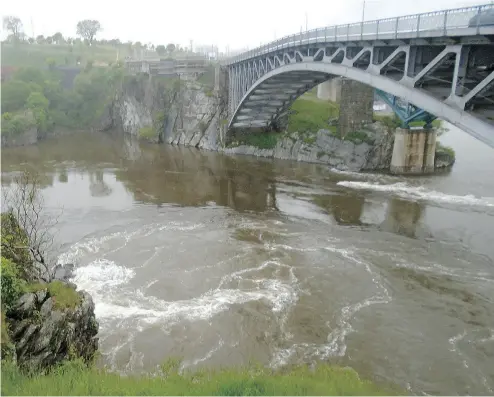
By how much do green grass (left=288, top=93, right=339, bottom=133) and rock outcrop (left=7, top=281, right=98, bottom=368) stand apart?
36.6 meters

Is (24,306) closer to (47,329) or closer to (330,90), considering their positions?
(47,329)

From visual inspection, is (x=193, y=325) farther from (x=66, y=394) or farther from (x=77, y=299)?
(x=66, y=394)

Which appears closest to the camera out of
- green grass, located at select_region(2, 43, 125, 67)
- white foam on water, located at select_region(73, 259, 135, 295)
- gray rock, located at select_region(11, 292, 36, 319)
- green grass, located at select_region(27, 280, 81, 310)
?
gray rock, located at select_region(11, 292, 36, 319)

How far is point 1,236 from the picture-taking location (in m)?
13.5

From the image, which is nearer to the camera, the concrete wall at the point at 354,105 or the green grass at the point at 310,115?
the concrete wall at the point at 354,105

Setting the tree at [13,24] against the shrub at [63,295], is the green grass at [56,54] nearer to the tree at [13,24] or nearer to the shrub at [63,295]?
the tree at [13,24]

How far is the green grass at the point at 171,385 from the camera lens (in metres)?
9.30

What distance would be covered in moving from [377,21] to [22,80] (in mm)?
62458

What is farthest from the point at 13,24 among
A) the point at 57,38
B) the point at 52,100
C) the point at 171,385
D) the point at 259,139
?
the point at 171,385

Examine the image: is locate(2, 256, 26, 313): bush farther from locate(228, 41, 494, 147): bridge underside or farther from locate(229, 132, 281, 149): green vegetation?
locate(229, 132, 281, 149): green vegetation

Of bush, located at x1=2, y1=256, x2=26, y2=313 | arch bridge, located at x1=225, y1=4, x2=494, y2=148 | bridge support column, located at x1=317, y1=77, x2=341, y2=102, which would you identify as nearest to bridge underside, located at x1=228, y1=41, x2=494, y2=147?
arch bridge, located at x1=225, y1=4, x2=494, y2=148

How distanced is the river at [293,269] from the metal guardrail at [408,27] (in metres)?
10.5

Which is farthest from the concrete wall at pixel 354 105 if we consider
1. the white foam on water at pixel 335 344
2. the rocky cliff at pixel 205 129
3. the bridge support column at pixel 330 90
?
the white foam on water at pixel 335 344

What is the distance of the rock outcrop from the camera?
1147 centimetres
